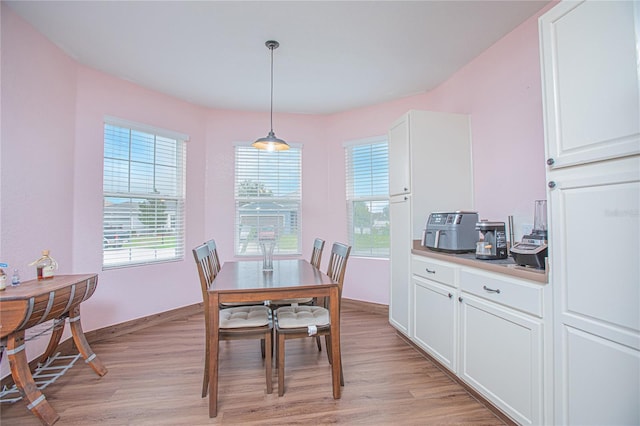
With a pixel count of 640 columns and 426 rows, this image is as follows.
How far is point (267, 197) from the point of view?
4098 millimetres

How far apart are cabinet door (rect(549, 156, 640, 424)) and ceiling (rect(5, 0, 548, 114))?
1516 millimetres

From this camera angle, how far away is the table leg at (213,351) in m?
1.82

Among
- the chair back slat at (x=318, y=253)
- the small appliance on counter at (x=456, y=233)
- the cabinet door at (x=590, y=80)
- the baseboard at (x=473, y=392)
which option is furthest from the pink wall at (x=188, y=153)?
the baseboard at (x=473, y=392)

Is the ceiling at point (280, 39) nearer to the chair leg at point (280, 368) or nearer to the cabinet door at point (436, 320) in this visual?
the cabinet door at point (436, 320)

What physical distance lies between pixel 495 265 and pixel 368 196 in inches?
87.3

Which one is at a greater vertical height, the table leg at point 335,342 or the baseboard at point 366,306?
the table leg at point 335,342

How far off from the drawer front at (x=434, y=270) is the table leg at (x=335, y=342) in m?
0.84

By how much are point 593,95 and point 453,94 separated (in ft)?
6.45

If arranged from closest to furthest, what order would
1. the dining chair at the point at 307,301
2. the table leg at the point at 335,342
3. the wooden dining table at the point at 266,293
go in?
the wooden dining table at the point at 266,293 < the table leg at the point at 335,342 < the dining chair at the point at 307,301

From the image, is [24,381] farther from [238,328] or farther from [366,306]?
[366,306]

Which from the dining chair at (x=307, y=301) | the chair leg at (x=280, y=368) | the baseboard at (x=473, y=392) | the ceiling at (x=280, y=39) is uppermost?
the ceiling at (x=280, y=39)

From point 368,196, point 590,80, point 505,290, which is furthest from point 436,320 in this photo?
point 368,196

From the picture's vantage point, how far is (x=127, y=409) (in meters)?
1.90

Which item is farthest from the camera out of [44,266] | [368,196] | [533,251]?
[368,196]
